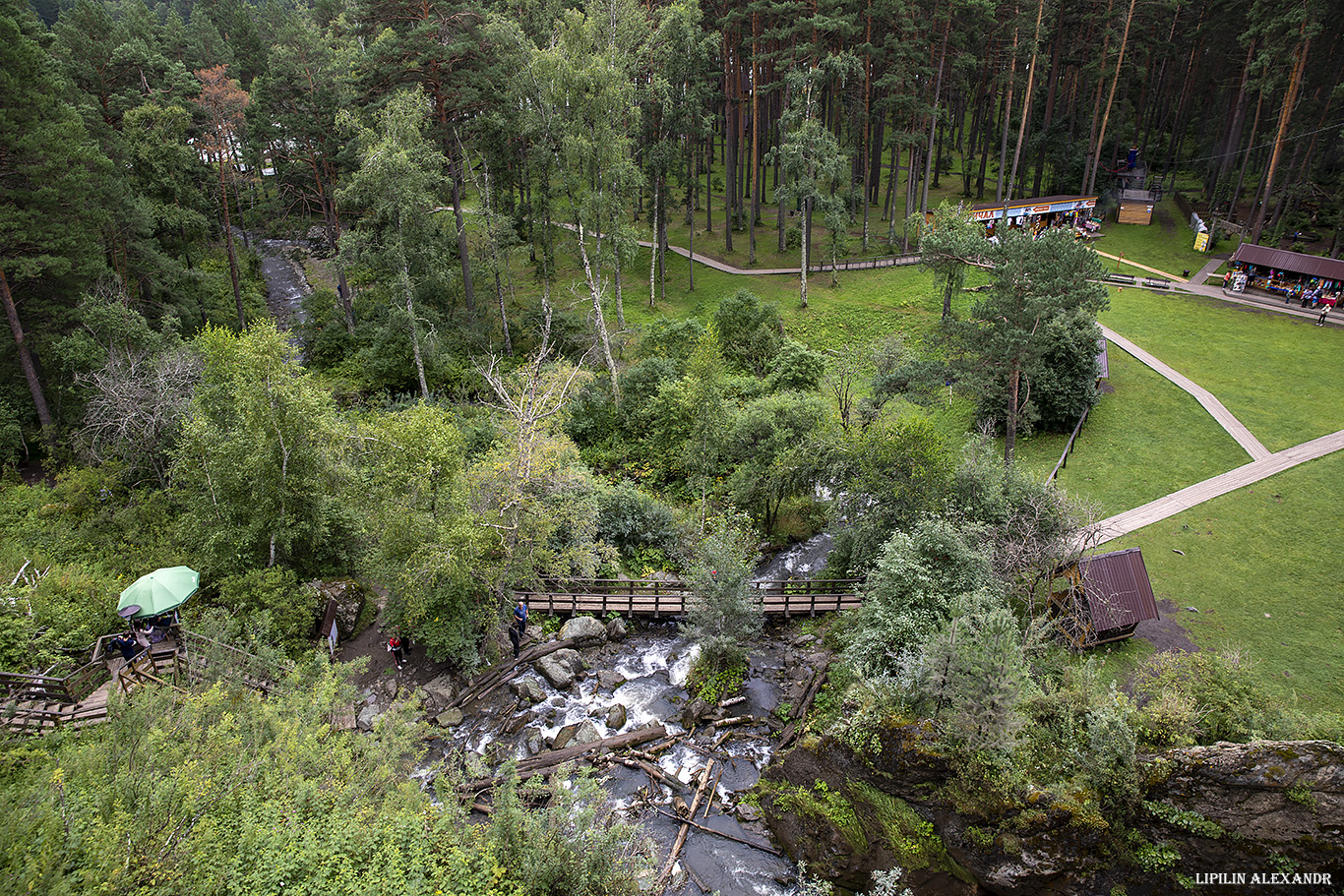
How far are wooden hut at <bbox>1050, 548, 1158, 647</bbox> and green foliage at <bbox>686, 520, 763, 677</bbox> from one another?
9.30 meters

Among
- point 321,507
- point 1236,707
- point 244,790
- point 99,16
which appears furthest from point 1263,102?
point 99,16

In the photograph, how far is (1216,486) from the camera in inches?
1046

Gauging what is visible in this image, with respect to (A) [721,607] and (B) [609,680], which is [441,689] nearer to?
(B) [609,680]

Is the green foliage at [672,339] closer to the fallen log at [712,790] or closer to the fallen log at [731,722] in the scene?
the fallen log at [731,722]

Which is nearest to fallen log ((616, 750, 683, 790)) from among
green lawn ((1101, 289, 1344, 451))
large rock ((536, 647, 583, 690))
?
large rock ((536, 647, 583, 690))

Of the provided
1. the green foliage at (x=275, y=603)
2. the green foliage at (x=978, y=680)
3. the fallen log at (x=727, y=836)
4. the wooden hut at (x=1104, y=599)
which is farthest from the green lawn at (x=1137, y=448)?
the green foliage at (x=275, y=603)

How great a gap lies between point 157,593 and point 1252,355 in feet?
159

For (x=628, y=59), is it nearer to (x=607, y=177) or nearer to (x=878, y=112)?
(x=607, y=177)

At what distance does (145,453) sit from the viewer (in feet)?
84.8

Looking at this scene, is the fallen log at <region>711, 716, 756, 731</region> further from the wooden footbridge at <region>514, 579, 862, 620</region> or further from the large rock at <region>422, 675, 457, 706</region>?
the large rock at <region>422, 675, 457, 706</region>

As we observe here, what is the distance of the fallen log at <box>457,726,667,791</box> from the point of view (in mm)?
18250

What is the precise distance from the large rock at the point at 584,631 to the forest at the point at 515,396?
80.6 inches

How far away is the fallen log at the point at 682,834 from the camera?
15.5m

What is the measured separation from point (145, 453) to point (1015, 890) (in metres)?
31.9
